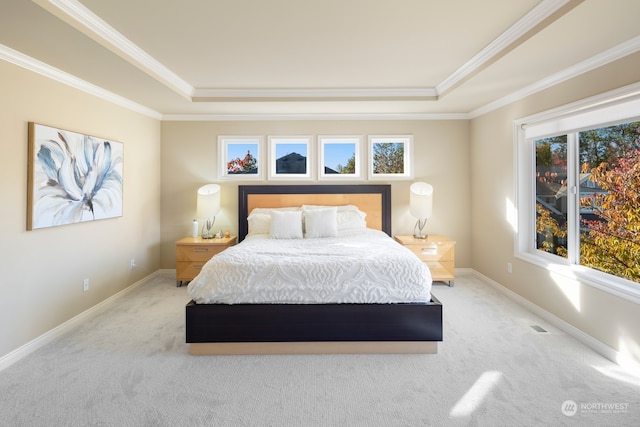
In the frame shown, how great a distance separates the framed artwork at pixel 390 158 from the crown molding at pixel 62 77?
334cm

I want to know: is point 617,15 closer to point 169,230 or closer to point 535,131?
point 535,131

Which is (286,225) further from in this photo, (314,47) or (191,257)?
(314,47)

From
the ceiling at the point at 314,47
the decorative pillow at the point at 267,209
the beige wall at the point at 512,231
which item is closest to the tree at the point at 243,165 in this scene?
the decorative pillow at the point at 267,209

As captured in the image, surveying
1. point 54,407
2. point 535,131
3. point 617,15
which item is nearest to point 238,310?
point 54,407

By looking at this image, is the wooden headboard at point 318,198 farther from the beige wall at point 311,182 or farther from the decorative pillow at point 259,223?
the decorative pillow at point 259,223

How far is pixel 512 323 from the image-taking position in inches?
122

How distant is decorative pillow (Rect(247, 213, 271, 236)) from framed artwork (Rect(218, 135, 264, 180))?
728mm

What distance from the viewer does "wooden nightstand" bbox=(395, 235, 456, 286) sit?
13.8 ft

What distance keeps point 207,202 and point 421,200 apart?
300 cm

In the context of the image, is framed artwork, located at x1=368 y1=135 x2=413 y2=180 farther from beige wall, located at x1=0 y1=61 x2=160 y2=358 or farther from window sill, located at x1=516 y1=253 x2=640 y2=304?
beige wall, located at x1=0 y1=61 x2=160 y2=358

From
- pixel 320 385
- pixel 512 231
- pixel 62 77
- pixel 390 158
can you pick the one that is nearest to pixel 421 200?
pixel 390 158

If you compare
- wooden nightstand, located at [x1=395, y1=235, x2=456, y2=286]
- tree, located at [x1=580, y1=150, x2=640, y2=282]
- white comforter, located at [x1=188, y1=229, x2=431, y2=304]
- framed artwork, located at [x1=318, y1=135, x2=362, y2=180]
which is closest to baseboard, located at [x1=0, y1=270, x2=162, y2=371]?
white comforter, located at [x1=188, y1=229, x2=431, y2=304]

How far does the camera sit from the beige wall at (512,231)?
7.88ft

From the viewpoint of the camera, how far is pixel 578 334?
9.04 feet
